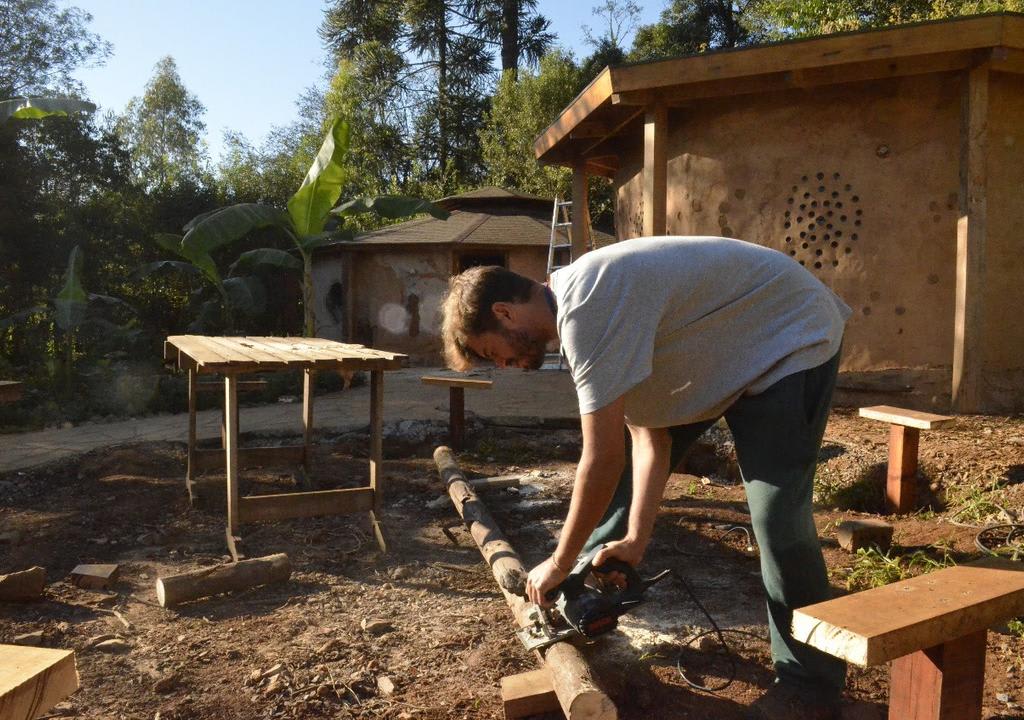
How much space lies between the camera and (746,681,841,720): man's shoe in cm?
233

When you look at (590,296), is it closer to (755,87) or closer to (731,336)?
(731,336)

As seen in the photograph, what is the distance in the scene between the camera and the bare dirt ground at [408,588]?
2881 mm

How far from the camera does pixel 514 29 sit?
28.3m

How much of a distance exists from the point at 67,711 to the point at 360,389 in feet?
31.2

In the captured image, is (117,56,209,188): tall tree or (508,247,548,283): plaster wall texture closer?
(508,247,548,283): plaster wall texture

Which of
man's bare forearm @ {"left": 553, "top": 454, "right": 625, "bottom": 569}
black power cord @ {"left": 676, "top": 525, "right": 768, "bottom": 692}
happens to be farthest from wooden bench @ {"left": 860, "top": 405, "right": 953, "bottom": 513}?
man's bare forearm @ {"left": 553, "top": 454, "right": 625, "bottom": 569}

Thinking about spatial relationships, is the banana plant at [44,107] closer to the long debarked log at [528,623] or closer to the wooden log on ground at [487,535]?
the wooden log on ground at [487,535]

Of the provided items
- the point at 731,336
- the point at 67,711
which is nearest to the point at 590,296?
the point at 731,336

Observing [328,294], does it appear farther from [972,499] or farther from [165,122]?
[165,122]

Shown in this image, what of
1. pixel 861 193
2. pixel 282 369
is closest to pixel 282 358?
pixel 282 369

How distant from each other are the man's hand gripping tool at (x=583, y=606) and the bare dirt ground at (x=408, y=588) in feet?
1.34

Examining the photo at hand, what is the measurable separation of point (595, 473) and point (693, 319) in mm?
568

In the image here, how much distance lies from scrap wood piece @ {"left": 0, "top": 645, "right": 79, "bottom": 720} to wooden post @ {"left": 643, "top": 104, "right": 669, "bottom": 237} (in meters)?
6.58

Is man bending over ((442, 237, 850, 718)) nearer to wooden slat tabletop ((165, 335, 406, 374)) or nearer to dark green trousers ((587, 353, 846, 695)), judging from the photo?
dark green trousers ((587, 353, 846, 695))
